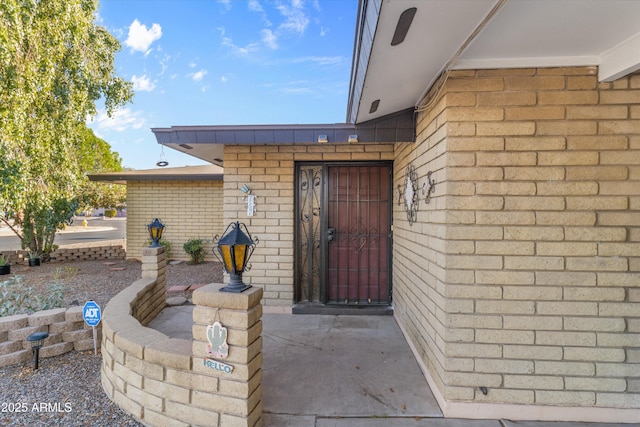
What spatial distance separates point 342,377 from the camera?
2779 millimetres

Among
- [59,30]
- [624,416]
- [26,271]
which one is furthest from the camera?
[26,271]

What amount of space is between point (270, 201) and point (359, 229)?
1398 millimetres

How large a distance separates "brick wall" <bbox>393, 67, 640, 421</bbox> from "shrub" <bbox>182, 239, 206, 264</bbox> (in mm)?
7380

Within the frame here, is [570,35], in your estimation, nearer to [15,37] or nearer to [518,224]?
[518,224]

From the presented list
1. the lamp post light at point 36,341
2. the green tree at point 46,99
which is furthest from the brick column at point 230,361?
the green tree at point 46,99

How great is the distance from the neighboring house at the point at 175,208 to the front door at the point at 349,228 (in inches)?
195

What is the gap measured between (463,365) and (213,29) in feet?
30.9

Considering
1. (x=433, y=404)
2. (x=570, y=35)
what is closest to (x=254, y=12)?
(x=570, y=35)

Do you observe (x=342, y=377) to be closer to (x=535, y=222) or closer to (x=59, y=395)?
(x=535, y=222)

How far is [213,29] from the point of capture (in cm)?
825

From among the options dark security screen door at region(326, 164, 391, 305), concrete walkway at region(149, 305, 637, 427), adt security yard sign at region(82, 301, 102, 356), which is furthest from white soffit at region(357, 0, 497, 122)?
adt security yard sign at region(82, 301, 102, 356)

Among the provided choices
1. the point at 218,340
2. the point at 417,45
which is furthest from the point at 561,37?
the point at 218,340

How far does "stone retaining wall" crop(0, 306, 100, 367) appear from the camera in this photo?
3121mm

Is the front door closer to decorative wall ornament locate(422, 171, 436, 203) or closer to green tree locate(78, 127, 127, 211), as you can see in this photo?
decorative wall ornament locate(422, 171, 436, 203)
